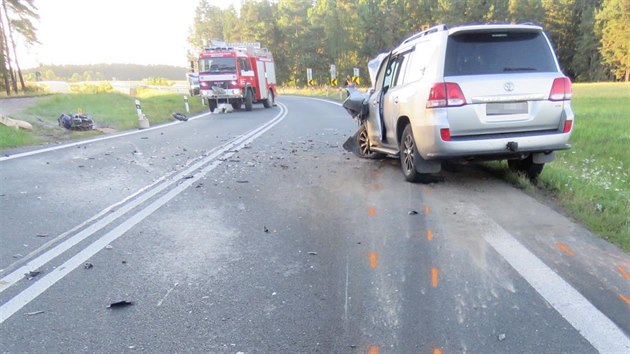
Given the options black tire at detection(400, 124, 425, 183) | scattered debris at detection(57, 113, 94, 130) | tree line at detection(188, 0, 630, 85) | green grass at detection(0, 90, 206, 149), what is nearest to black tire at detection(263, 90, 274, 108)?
green grass at detection(0, 90, 206, 149)

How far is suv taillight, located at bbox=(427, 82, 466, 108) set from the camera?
5.32 metres

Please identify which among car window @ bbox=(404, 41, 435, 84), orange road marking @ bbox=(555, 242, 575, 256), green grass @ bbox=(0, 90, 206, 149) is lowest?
orange road marking @ bbox=(555, 242, 575, 256)

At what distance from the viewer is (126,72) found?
6905 inches

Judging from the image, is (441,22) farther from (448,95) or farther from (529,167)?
(448,95)

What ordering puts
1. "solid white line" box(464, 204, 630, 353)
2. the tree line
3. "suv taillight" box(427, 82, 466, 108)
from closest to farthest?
"solid white line" box(464, 204, 630, 353) → "suv taillight" box(427, 82, 466, 108) → the tree line

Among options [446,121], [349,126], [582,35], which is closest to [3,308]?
[446,121]

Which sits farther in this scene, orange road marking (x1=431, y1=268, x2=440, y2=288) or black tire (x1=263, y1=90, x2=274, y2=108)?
black tire (x1=263, y1=90, x2=274, y2=108)

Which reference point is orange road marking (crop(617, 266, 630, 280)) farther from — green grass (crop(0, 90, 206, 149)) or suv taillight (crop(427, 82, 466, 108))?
green grass (crop(0, 90, 206, 149))

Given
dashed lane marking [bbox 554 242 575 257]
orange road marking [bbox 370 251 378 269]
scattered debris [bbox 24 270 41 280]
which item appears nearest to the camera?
scattered debris [bbox 24 270 41 280]

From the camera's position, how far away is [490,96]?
5320 mm

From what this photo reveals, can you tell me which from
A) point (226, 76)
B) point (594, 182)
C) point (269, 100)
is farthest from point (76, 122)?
point (269, 100)

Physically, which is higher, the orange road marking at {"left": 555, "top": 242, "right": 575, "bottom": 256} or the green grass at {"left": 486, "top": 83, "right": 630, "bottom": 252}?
the orange road marking at {"left": 555, "top": 242, "right": 575, "bottom": 256}

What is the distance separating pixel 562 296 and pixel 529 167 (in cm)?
351

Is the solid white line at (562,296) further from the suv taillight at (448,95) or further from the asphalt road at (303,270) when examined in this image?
the suv taillight at (448,95)
